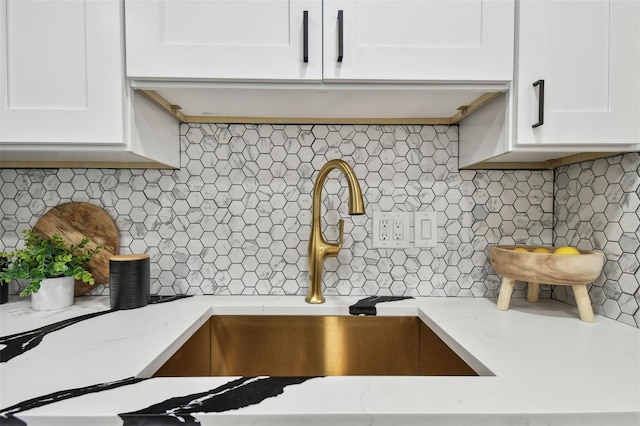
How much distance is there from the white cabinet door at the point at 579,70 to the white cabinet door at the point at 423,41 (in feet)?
0.19


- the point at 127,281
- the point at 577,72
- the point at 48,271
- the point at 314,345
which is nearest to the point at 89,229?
the point at 48,271

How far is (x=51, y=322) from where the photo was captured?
0.93m

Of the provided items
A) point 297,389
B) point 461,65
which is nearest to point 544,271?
point 461,65

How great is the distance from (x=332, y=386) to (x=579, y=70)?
3.13ft

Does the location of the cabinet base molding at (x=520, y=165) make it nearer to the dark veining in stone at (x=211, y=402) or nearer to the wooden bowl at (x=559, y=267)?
the wooden bowl at (x=559, y=267)

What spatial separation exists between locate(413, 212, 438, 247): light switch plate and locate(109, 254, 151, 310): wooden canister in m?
0.90

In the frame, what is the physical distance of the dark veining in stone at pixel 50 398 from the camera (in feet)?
1.69

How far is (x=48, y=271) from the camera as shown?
103 centimetres

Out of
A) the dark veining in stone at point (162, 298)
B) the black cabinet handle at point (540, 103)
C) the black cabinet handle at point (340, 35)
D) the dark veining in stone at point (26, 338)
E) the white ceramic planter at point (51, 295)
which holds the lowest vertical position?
the dark veining in stone at point (162, 298)

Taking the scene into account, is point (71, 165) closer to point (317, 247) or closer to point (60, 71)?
point (60, 71)

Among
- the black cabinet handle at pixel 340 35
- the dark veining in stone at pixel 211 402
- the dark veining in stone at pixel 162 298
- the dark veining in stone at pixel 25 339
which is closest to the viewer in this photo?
the dark veining in stone at pixel 211 402

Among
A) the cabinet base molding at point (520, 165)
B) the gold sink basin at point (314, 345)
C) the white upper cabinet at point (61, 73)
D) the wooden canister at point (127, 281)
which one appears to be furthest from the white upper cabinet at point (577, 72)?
the wooden canister at point (127, 281)

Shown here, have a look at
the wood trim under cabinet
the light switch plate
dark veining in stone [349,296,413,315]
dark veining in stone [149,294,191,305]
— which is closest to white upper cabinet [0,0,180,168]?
the wood trim under cabinet

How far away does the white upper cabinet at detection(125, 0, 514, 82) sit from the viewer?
2.79 ft
